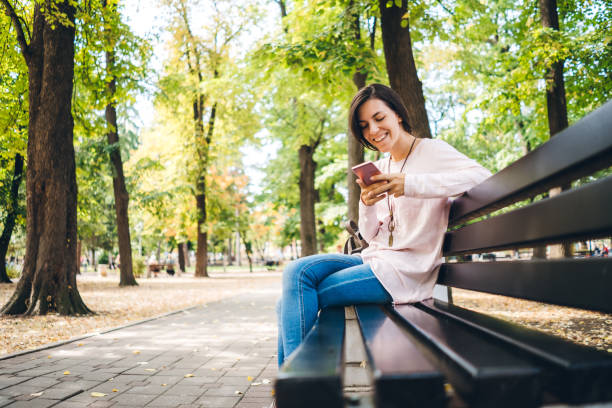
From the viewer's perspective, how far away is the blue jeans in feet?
6.91

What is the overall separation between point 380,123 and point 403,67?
12.8 ft

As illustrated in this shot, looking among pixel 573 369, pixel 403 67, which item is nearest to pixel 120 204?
pixel 403 67

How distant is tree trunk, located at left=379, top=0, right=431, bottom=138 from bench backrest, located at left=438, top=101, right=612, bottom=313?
14.8 ft

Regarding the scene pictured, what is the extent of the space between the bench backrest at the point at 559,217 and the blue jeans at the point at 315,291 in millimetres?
636

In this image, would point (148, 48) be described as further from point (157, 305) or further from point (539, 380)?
point (539, 380)

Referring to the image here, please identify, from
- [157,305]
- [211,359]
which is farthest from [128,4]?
[211,359]

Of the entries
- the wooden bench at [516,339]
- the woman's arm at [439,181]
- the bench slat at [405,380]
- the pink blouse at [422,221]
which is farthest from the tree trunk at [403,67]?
the bench slat at [405,380]

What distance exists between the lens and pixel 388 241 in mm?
2670

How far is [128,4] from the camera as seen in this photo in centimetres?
1091

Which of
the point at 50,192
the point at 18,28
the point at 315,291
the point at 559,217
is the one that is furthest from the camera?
the point at 18,28

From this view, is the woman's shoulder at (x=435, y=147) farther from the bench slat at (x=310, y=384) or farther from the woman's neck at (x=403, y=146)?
the bench slat at (x=310, y=384)

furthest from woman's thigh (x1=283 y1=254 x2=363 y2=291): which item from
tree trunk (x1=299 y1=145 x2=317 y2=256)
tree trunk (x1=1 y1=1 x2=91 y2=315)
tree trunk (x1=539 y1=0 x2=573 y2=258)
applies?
tree trunk (x1=299 y1=145 x2=317 y2=256)

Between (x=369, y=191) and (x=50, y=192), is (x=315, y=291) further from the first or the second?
(x=50, y=192)

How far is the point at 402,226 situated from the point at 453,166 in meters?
0.42
